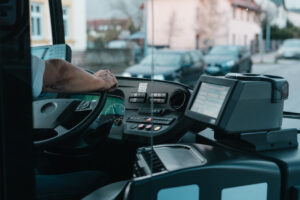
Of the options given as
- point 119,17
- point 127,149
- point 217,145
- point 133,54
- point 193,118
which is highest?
point 119,17

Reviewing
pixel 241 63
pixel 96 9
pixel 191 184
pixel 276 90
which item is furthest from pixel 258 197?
pixel 241 63

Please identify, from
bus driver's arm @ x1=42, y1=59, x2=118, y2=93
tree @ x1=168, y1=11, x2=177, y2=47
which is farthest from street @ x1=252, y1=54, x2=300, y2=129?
bus driver's arm @ x1=42, y1=59, x2=118, y2=93

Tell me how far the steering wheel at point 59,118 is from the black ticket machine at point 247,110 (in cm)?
45

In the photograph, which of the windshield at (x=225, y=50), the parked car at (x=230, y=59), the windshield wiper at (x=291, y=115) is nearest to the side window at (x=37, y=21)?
the parked car at (x=230, y=59)

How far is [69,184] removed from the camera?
1.88 meters

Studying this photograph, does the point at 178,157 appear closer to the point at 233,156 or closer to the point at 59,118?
the point at 233,156

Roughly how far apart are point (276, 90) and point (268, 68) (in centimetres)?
61

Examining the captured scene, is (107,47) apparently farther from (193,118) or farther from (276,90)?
(276,90)

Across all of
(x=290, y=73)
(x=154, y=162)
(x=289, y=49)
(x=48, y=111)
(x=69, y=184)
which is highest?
(x=289, y=49)

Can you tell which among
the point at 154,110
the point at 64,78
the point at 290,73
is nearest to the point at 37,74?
the point at 64,78

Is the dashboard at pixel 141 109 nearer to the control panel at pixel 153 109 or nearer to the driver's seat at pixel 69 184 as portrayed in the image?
the control panel at pixel 153 109

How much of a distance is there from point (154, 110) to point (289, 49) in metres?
0.71

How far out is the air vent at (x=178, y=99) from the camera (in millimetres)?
2063

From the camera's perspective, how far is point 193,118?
1519 mm
